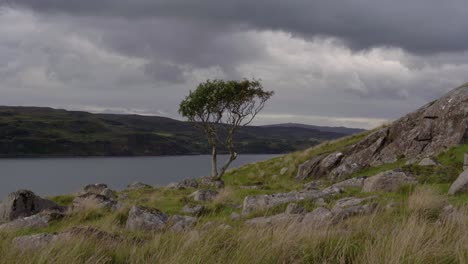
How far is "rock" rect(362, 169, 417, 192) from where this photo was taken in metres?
19.0

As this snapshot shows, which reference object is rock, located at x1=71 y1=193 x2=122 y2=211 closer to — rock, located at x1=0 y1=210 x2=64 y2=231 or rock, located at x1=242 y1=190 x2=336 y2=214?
rock, located at x1=0 y1=210 x2=64 y2=231

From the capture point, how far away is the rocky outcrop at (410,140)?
99.3 feet

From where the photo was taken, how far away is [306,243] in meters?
7.14

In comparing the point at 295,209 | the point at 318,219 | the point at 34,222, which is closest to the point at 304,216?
the point at 318,219

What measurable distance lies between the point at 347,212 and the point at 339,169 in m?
23.0

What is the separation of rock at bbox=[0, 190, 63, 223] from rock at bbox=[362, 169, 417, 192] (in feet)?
47.1

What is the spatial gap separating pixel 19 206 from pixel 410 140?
25495 millimetres

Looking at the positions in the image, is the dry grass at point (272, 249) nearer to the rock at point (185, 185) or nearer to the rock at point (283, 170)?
the rock at point (185, 185)

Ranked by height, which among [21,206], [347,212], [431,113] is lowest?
[21,206]

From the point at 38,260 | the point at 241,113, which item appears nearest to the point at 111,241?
the point at 38,260

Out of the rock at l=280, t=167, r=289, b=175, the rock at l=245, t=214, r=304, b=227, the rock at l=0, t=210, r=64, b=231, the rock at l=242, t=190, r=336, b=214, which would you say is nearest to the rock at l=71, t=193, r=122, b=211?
the rock at l=0, t=210, r=64, b=231

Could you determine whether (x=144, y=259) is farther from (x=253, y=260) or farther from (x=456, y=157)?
(x=456, y=157)

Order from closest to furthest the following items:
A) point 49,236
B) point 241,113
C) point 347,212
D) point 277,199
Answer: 1. point 49,236
2. point 347,212
3. point 277,199
4. point 241,113

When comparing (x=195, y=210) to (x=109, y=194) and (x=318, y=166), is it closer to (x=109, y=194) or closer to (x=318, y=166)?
(x=109, y=194)
